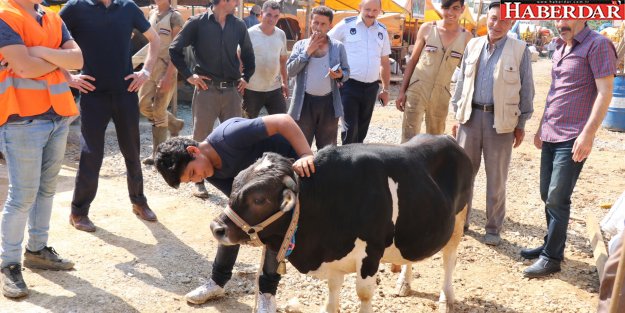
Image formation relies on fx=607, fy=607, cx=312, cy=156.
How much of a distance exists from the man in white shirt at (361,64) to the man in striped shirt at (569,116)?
2214mm

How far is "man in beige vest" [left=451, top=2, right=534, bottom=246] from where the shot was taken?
5.39 m

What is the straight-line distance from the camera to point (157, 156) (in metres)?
3.53

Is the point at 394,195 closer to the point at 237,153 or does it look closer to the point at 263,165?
the point at 263,165

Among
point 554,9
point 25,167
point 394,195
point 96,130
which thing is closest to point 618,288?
point 394,195

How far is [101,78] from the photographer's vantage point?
5172 mm

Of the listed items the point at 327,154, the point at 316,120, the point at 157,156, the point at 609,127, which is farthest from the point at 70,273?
the point at 609,127

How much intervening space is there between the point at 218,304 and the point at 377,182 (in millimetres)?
1610

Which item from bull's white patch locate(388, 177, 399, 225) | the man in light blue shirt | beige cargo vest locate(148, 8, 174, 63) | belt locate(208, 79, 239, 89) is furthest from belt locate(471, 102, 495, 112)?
beige cargo vest locate(148, 8, 174, 63)

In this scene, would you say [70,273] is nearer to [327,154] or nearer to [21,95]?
[21,95]

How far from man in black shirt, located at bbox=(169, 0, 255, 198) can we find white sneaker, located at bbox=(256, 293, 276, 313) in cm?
289

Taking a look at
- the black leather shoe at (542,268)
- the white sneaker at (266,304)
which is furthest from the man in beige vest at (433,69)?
the white sneaker at (266,304)

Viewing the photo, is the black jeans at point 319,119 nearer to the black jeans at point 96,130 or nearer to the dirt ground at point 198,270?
the dirt ground at point 198,270

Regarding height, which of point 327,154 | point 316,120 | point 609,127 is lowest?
point 609,127

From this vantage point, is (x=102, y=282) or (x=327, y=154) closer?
(x=327, y=154)
